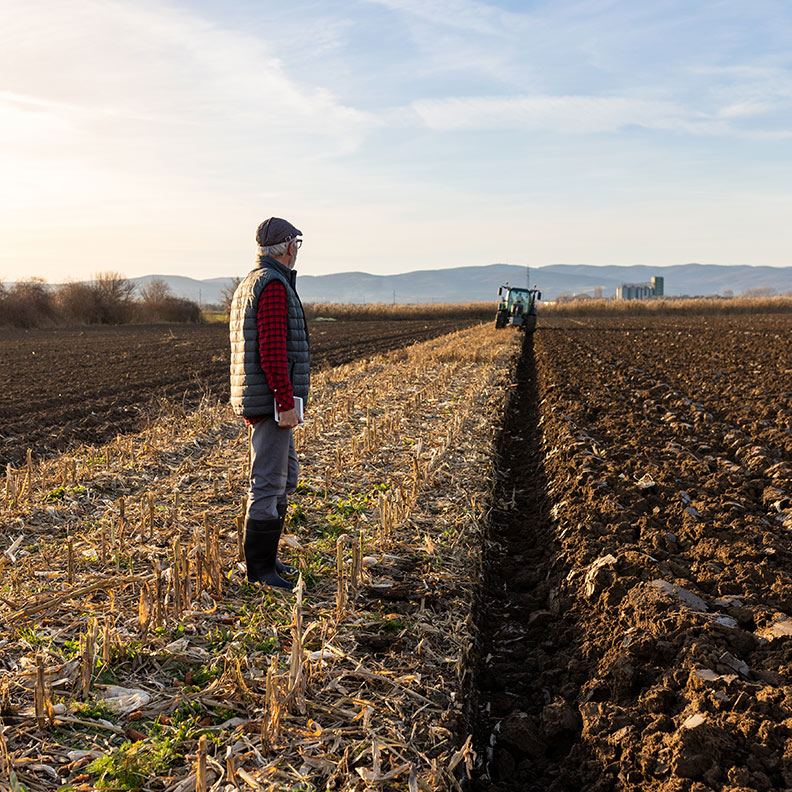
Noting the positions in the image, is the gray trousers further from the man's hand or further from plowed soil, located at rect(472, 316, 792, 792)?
plowed soil, located at rect(472, 316, 792, 792)

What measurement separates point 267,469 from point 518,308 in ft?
101

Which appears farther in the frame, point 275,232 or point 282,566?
point 282,566

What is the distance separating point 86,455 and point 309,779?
6.65 metres

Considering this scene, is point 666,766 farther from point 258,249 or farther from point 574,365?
point 574,365

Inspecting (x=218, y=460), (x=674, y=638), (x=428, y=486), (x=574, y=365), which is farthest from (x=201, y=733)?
(x=574, y=365)

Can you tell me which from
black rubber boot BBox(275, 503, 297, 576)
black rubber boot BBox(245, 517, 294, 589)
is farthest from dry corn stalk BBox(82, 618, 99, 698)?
black rubber boot BBox(275, 503, 297, 576)

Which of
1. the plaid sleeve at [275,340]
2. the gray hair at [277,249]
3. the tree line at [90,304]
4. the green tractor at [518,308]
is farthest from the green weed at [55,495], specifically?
the tree line at [90,304]

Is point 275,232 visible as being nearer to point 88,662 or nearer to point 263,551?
point 263,551

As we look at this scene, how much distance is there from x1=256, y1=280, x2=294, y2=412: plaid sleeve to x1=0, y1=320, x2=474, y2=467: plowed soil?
6.15 meters

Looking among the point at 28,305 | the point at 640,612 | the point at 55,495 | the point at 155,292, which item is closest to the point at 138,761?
the point at 640,612

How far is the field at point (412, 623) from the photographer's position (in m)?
3.02

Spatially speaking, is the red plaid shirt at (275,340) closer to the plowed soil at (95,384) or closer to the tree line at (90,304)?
the plowed soil at (95,384)

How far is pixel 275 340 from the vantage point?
4250 mm

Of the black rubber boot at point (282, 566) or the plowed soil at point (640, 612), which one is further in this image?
the black rubber boot at point (282, 566)
